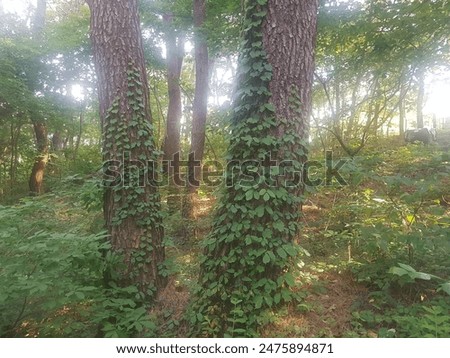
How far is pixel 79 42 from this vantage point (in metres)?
8.43

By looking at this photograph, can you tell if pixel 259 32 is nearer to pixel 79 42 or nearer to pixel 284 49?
pixel 284 49

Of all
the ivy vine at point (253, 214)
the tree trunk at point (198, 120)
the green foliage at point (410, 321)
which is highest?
the tree trunk at point (198, 120)

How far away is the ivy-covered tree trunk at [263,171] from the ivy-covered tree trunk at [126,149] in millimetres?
982

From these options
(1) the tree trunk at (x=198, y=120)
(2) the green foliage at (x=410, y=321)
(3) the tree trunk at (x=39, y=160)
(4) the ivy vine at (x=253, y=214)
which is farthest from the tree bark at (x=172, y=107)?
(2) the green foliage at (x=410, y=321)

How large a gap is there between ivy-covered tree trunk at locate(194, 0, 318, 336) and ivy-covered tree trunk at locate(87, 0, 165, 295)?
3.22ft

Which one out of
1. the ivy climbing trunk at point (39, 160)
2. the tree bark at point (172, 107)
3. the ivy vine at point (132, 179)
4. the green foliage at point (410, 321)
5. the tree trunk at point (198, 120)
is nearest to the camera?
the green foliage at point (410, 321)

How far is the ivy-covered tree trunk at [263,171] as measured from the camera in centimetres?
313

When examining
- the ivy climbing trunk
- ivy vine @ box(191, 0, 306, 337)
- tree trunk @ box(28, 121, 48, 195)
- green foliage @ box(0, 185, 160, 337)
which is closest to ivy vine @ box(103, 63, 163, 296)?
green foliage @ box(0, 185, 160, 337)

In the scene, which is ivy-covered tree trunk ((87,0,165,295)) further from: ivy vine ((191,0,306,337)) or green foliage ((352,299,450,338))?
green foliage ((352,299,450,338))

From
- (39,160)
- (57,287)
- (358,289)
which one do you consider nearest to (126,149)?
(57,287)

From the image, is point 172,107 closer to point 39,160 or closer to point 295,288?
point 39,160

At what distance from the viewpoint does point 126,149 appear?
3.92 metres

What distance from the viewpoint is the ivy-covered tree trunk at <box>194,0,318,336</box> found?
3135 mm

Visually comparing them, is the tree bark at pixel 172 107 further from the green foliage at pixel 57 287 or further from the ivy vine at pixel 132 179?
the green foliage at pixel 57 287
